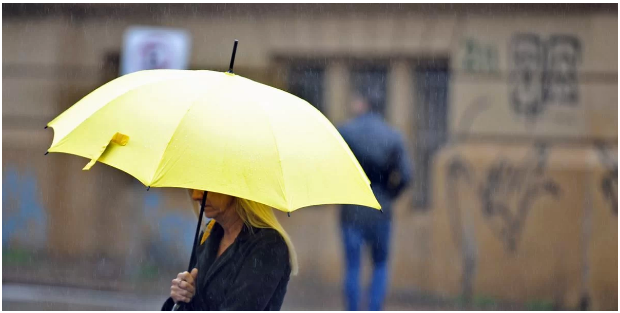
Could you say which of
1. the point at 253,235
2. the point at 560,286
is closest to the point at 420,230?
the point at 560,286

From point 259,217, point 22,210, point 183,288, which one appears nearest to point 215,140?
point 259,217

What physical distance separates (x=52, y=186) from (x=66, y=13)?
187cm

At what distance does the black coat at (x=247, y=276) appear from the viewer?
9.55ft

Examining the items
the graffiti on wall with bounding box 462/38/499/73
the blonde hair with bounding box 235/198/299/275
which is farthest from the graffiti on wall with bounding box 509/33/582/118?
the blonde hair with bounding box 235/198/299/275

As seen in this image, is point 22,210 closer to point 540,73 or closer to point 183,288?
point 540,73

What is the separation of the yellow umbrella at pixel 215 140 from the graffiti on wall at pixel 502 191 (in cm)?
526

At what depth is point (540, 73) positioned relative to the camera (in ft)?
26.8

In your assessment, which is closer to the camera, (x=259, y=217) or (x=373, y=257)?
(x=259, y=217)

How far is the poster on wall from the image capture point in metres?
7.80

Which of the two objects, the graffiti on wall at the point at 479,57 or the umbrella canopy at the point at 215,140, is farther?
the graffiti on wall at the point at 479,57

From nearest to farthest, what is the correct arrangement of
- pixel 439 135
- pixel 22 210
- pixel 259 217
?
pixel 259 217 → pixel 439 135 → pixel 22 210

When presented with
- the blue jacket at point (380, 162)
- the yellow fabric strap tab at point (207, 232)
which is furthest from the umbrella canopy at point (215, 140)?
the blue jacket at point (380, 162)

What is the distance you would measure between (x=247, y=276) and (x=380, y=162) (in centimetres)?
349

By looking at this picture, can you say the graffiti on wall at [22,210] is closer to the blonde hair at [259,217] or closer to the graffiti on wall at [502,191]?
the graffiti on wall at [502,191]
